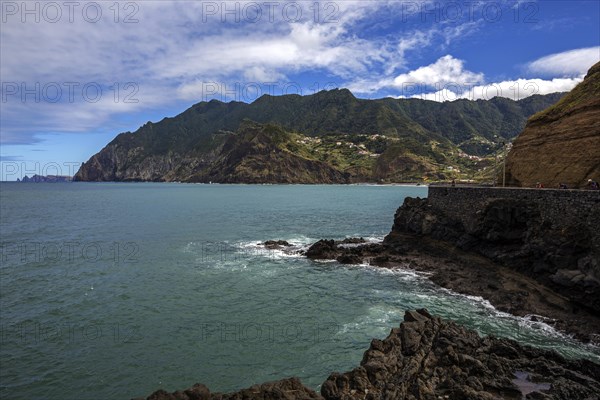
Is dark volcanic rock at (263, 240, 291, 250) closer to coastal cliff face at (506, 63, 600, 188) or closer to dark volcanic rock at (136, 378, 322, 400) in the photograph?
coastal cliff face at (506, 63, 600, 188)

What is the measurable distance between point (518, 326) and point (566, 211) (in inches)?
504

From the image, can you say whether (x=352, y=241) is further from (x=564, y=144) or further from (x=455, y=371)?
(x=455, y=371)

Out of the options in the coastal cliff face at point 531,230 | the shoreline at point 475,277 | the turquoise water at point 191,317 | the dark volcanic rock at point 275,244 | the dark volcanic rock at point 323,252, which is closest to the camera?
the turquoise water at point 191,317

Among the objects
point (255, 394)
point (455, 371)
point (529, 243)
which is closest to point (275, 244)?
point (529, 243)

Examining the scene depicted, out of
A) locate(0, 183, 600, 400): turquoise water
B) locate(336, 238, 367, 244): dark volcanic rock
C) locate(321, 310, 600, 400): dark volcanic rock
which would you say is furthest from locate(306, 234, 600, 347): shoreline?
locate(321, 310, 600, 400): dark volcanic rock

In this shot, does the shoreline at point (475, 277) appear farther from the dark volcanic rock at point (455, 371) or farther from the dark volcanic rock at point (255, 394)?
the dark volcanic rock at point (255, 394)

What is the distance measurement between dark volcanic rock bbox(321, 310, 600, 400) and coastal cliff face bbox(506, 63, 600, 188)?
969 inches

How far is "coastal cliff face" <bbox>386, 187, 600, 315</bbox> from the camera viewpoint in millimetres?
27506

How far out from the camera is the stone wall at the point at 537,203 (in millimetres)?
28766

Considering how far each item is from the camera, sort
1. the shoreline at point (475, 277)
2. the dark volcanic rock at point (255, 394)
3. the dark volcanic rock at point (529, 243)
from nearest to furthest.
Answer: the dark volcanic rock at point (255, 394) < the shoreline at point (475, 277) < the dark volcanic rock at point (529, 243)

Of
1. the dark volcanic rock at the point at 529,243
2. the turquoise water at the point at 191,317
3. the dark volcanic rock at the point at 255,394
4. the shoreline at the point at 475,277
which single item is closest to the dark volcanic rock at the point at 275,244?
the turquoise water at the point at 191,317

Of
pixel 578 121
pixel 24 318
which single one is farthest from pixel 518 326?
pixel 24 318

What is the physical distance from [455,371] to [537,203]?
24701 mm

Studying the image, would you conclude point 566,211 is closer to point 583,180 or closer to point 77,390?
point 583,180
